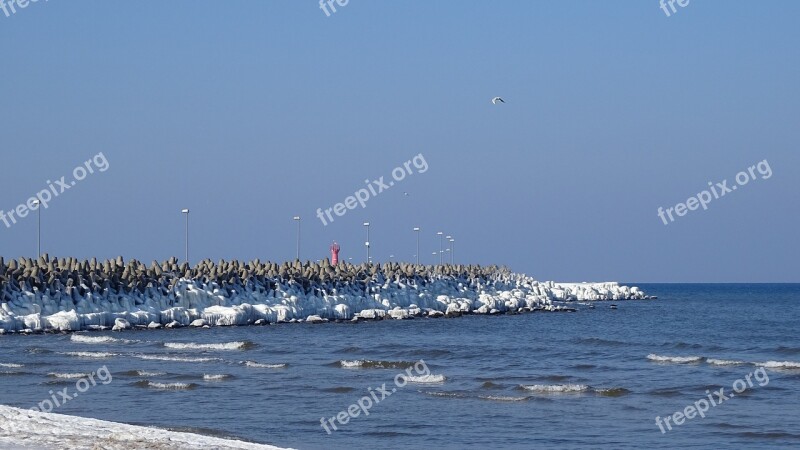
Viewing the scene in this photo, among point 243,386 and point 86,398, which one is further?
point 243,386

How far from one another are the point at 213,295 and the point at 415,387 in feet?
79.2

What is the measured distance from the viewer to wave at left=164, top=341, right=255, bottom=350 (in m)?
31.8

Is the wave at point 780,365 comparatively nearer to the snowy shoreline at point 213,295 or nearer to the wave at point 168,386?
the wave at point 168,386

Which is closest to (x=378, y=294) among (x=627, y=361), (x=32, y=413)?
(x=627, y=361)

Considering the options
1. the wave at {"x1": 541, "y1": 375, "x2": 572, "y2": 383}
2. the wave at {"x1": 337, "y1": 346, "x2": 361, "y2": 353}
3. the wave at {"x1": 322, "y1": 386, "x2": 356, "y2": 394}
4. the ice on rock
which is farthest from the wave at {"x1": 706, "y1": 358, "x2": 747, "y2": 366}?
the ice on rock

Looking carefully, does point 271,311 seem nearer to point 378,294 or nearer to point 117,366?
point 378,294

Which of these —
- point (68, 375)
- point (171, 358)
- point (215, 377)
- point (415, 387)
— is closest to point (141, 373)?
point (68, 375)

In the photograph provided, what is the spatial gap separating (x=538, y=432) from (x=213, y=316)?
27.4 metres

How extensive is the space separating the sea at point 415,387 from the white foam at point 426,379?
47 millimetres

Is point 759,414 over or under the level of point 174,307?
under

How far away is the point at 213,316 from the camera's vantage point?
42969 millimetres

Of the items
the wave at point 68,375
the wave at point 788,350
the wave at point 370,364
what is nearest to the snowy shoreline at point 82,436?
the wave at point 68,375

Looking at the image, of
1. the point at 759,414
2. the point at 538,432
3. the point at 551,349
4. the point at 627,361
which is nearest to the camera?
the point at 538,432

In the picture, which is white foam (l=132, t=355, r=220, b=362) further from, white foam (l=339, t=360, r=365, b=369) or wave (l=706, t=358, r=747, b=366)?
wave (l=706, t=358, r=747, b=366)
